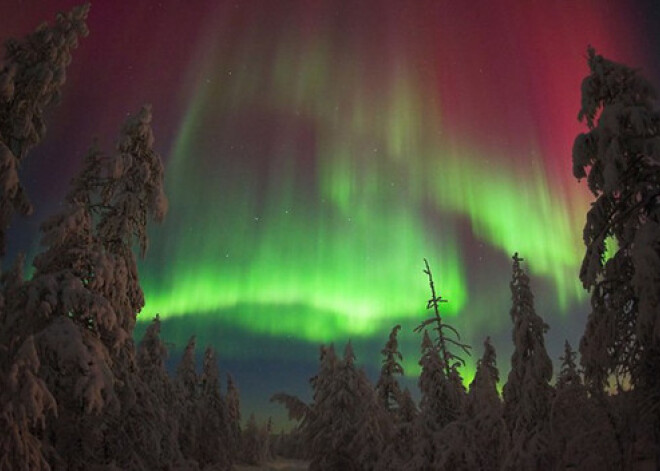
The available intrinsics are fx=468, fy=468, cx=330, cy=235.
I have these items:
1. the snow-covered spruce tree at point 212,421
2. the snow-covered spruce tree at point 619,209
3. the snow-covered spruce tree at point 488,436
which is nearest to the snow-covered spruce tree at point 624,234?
the snow-covered spruce tree at point 619,209

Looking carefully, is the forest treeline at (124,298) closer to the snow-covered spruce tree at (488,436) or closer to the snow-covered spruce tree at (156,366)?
the snow-covered spruce tree at (488,436)

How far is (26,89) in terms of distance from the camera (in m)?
10.8

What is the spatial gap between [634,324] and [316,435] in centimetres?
2193

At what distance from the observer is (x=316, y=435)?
28.2m

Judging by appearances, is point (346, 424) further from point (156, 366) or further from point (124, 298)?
point (124, 298)

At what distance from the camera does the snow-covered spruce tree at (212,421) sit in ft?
135

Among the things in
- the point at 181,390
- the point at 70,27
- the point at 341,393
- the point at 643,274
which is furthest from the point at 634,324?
the point at 181,390

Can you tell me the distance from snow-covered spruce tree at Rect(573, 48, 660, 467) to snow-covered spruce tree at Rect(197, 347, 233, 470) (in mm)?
34211

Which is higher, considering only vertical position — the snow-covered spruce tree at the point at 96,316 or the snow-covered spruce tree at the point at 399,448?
the snow-covered spruce tree at the point at 96,316

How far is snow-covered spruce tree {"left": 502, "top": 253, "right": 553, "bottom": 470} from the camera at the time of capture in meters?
22.9

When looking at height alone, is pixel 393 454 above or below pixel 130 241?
below

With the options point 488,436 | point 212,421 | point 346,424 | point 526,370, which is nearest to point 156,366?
point 346,424

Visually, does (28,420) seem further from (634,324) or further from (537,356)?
(537,356)

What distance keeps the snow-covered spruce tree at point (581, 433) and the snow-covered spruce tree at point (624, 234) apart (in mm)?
374
